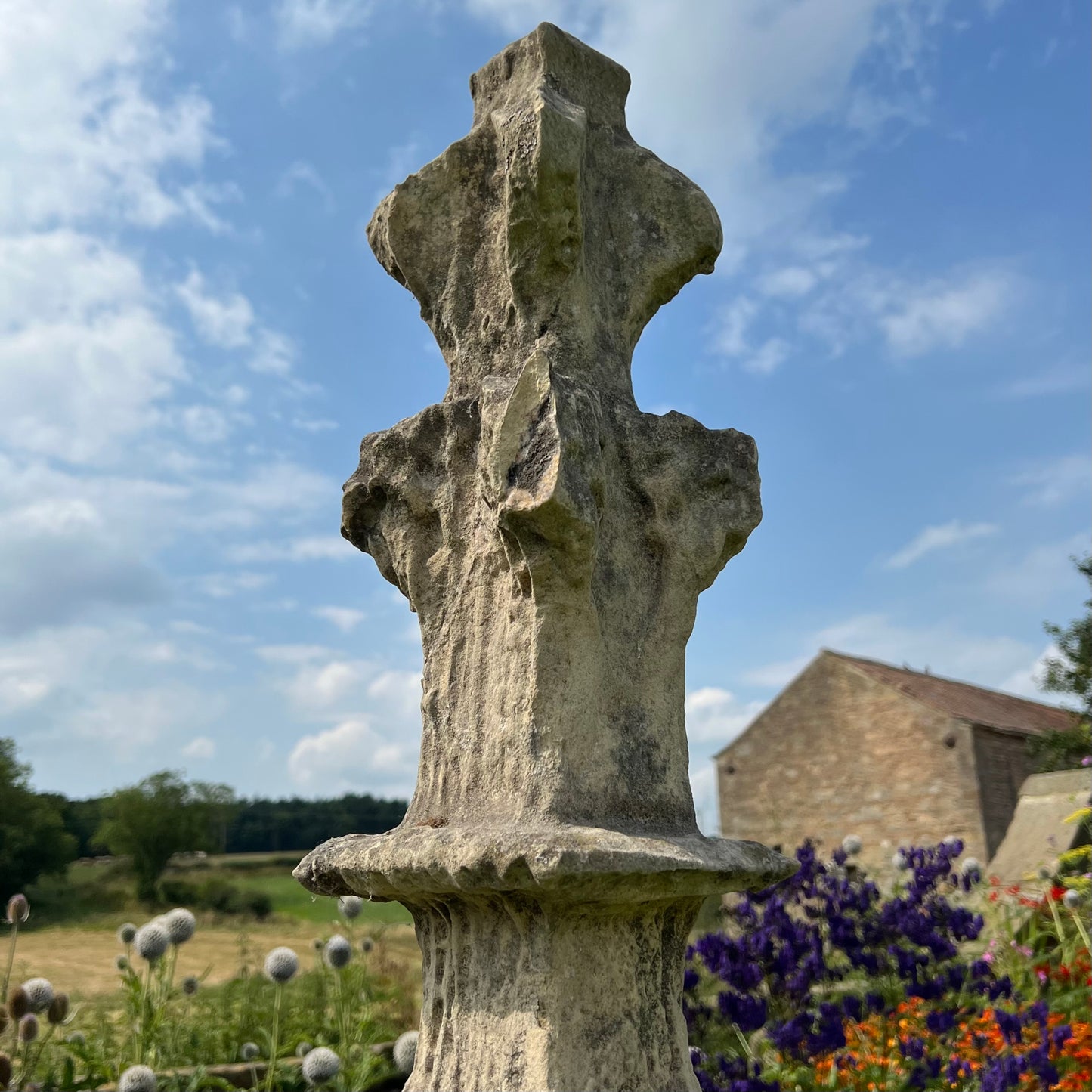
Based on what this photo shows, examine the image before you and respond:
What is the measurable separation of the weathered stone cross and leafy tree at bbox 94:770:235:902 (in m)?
31.3

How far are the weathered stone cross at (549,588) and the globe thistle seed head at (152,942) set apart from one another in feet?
9.24

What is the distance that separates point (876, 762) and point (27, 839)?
66.1ft

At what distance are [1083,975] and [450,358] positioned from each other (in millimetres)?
5710

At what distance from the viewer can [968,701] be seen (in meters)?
19.9

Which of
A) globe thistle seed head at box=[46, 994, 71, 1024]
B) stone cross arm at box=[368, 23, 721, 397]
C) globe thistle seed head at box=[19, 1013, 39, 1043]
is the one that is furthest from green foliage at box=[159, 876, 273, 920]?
stone cross arm at box=[368, 23, 721, 397]

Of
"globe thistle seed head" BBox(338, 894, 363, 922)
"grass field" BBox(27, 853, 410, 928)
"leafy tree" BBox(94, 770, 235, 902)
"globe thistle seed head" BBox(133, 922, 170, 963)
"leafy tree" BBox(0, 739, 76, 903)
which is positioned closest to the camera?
"globe thistle seed head" BBox(133, 922, 170, 963)

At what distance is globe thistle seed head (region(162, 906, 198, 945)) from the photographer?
467 cm

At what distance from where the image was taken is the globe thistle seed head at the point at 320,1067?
3877 mm

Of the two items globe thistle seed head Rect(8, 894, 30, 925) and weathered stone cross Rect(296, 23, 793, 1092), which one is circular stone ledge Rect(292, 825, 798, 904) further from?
globe thistle seed head Rect(8, 894, 30, 925)

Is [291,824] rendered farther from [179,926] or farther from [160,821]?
[179,926]

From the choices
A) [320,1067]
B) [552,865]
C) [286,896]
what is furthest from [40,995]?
[286,896]

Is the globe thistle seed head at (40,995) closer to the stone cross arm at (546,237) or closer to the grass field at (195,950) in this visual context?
the grass field at (195,950)

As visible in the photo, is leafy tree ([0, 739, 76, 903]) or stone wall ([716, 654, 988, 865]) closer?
stone wall ([716, 654, 988, 865])

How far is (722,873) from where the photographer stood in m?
1.93
